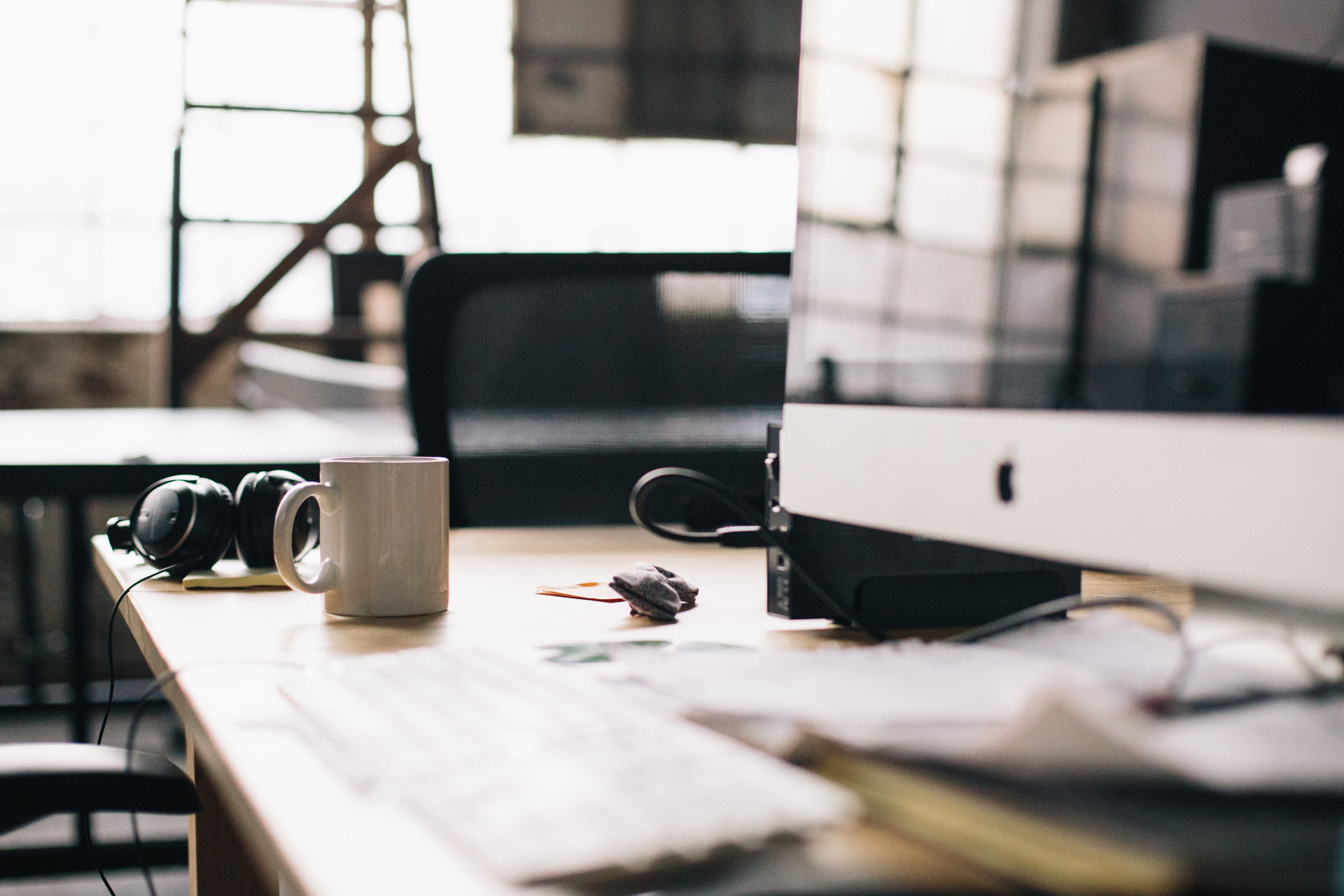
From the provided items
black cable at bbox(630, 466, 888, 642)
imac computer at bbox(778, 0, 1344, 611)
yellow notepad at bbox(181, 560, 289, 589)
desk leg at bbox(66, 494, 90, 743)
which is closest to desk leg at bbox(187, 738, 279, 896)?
yellow notepad at bbox(181, 560, 289, 589)

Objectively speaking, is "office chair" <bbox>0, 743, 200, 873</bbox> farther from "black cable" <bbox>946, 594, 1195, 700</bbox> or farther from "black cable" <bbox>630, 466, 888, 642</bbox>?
"black cable" <bbox>946, 594, 1195, 700</bbox>

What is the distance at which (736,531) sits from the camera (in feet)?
2.69

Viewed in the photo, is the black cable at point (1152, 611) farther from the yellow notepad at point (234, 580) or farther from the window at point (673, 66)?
the window at point (673, 66)

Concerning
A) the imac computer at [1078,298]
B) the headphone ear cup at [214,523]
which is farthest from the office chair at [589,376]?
the imac computer at [1078,298]

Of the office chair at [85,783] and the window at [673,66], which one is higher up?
the window at [673,66]

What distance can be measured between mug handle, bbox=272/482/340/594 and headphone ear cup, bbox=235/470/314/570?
164mm

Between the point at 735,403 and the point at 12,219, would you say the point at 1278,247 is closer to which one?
the point at 735,403

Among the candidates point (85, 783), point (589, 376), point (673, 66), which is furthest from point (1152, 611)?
point (673, 66)

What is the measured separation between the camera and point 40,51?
5.29 metres

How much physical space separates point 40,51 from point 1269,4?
6052mm

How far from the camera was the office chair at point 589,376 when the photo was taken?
1.42 m

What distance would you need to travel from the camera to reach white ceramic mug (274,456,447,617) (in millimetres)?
699

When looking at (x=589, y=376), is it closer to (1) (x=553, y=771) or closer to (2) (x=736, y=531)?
(2) (x=736, y=531)

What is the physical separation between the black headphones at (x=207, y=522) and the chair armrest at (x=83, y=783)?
0.16 meters
